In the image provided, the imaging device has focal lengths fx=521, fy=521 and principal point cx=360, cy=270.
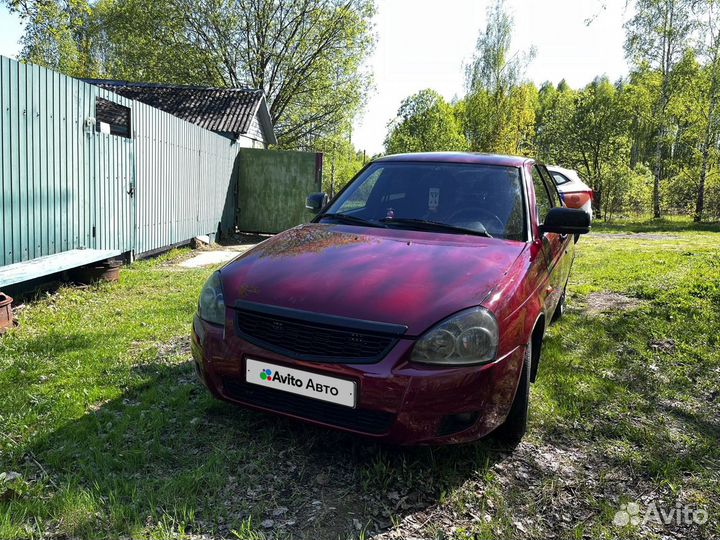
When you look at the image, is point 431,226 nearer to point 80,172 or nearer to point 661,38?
point 80,172

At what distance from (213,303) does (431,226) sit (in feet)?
4.78

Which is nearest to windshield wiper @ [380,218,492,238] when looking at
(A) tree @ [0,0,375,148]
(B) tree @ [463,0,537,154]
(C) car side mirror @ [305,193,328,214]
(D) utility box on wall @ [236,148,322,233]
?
(C) car side mirror @ [305,193,328,214]

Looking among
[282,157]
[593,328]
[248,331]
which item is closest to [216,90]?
[282,157]

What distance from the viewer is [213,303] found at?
9.02 feet

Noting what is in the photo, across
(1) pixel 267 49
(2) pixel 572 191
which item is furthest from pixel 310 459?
(1) pixel 267 49

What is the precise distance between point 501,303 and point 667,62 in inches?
1088

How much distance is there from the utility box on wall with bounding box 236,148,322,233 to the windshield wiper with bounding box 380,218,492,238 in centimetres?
1026

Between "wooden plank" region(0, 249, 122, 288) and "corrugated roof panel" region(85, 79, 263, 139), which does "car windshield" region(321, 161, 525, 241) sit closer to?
"wooden plank" region(0, 249, 122, 288)

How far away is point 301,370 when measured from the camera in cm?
239

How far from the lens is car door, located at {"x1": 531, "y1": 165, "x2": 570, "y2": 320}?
11.6 ft

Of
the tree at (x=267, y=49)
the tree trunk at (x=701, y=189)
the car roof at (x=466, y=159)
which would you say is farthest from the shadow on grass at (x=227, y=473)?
the tree at (x=267, y=49)

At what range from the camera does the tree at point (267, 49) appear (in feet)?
89.7

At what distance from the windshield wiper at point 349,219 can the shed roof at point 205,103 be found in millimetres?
15322
